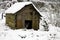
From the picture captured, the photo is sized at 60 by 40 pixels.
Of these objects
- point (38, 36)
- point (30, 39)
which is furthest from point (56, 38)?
point (30, 39)

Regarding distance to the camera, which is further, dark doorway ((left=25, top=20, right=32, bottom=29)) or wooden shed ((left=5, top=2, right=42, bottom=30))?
dark doorway ((left=25, top=20, right=32, bottom=29))

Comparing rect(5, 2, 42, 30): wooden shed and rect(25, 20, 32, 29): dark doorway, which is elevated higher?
rect(5, 2, 42, 30): wooden shed

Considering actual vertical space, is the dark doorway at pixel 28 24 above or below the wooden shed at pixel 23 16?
below

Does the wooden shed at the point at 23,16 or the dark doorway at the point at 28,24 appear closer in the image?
the wooden shed at the point at 23,16

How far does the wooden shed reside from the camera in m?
24.7

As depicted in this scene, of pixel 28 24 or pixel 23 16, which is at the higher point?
pixel 23 16

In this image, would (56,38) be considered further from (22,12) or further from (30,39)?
(22,12)

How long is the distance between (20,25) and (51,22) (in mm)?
15960

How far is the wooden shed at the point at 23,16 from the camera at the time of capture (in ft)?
81.0

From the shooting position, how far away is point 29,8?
84.7ft

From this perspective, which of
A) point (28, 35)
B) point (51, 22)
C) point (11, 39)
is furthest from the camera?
point (51, 22)

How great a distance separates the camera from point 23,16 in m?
25.2

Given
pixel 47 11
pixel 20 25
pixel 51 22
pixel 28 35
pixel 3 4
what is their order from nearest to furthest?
pixel 28 35
pixel 20 25
pixel 51 22
pixel 47 11
pixel 3 4

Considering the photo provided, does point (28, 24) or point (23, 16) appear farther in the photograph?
point (28, 24)
